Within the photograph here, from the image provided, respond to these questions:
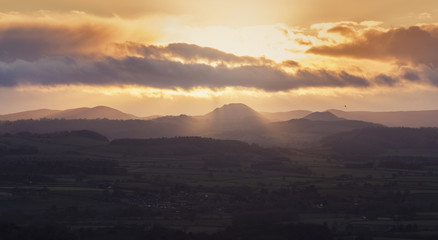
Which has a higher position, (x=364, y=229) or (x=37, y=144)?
(x=37, y=144)

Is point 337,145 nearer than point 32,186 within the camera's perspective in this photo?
No

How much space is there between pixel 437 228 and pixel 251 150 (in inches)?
3330

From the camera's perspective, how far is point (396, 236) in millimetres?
59906

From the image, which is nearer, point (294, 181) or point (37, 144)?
point (294, 181)

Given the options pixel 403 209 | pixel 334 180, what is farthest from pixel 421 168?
pixel 403 209

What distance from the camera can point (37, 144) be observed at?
142 meters

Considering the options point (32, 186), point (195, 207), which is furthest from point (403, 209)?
point (32, 186)

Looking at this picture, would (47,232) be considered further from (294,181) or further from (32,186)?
(294,181)

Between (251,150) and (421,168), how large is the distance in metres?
39.3

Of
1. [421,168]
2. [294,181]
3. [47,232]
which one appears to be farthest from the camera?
[421,168]

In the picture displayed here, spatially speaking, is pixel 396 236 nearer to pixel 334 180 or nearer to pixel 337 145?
pixel 334 180

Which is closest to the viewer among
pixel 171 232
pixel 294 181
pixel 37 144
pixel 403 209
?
pixel 171 232

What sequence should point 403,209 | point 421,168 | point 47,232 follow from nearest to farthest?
point 47,232 < point 403,209 < point 421,168

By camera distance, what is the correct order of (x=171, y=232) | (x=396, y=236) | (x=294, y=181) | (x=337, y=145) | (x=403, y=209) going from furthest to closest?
1. (x=337, y=145)
2. (x=294, y=181)
3. (x=403, y=209)
4. (x=396, y=236)
5. (x=171, y=232)
